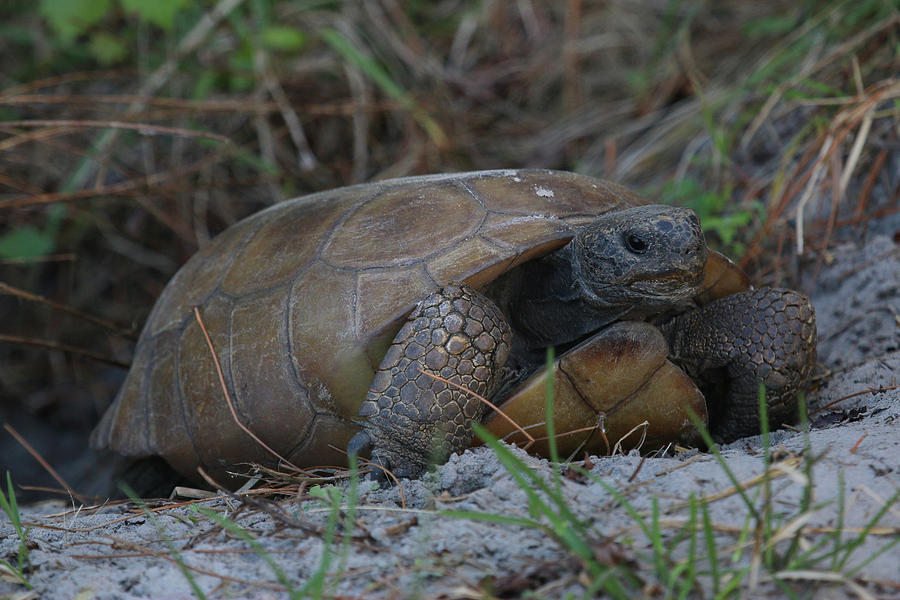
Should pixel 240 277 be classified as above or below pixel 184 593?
above

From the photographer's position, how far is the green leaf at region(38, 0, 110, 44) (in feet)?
15.4

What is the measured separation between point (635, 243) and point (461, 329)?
1.90 feet

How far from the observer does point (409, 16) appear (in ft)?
19.6

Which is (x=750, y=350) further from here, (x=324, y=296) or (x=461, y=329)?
(x=324, y=296)

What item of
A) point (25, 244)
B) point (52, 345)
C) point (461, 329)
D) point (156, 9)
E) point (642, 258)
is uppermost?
point (156, 9)

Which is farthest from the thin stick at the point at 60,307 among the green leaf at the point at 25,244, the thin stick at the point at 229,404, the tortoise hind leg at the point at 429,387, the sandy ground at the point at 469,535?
the tortoise hind leg at the point at 429,387

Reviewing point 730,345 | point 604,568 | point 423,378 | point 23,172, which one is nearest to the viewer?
point 604,568

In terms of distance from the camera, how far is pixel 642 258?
2193 mm

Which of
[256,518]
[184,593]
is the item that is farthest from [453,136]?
[184,593]

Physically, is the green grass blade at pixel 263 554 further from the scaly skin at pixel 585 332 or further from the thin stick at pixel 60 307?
the thin stick at pixel 60 307

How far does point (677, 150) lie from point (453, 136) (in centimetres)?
148

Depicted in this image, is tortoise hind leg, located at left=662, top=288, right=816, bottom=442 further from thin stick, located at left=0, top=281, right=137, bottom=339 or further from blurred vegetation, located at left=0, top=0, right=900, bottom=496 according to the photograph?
thin stick, located at left=0, top=281, right=137, bottom=339

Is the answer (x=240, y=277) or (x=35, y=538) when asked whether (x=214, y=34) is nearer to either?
(x=240, y=277)

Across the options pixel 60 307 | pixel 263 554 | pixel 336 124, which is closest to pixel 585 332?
pixel 263 554
